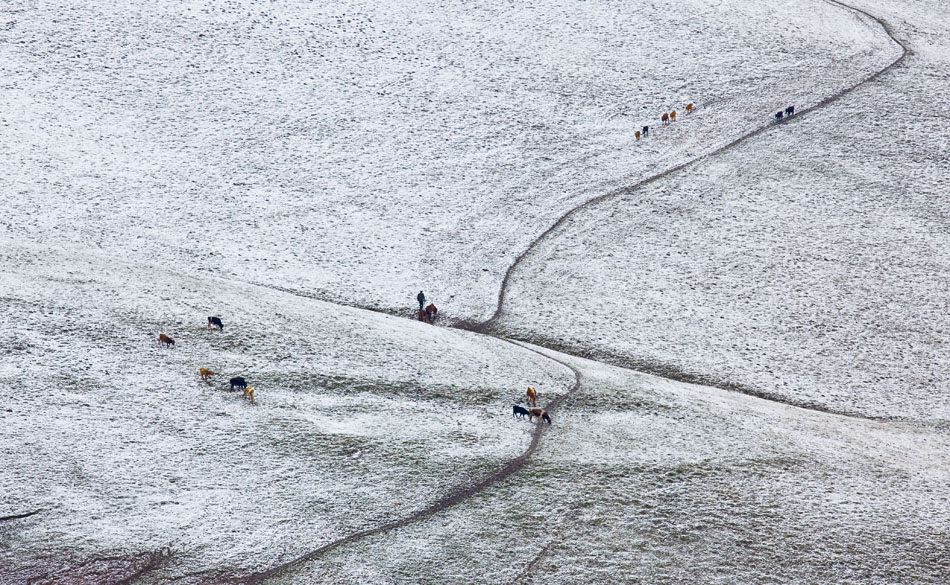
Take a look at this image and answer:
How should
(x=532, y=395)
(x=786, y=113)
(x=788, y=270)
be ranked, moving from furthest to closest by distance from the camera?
(x=786, y=113) < (x=788, y=270) < (x=532, y=395)

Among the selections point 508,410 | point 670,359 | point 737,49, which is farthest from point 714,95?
point 508,410

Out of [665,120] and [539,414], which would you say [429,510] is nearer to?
[539,414]

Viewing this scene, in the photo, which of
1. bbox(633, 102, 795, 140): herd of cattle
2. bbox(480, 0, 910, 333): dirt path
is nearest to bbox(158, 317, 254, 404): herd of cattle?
bbox(480, 0, 910, 333): dirt path

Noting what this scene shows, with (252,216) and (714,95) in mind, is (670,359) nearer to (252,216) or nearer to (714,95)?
(252,216)

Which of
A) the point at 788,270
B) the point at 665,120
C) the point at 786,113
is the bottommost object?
the point at 788,270

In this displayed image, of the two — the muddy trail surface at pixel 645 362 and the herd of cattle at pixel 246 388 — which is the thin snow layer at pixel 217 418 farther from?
the muddy trail surface at pixel 645 362

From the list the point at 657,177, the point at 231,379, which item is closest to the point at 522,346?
the point at 231,379
